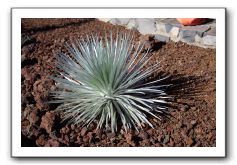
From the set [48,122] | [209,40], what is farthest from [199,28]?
[48,122]

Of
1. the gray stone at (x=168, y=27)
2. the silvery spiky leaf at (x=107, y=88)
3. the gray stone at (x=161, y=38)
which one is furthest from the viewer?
the gray stone at (x=161, y=38)

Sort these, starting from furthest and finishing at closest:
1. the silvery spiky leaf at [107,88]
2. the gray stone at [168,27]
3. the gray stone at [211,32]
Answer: the gray stone at [168,27]
the gray stone at [211,32]
the silvery spiky leaf at [107,88]

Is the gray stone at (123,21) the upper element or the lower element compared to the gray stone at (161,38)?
upper

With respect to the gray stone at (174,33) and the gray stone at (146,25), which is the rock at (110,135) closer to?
the gray stone at (146,25)

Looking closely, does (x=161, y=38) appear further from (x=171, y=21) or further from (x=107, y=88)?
(x=107, y=88)

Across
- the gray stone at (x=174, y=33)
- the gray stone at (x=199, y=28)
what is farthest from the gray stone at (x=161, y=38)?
the gray stone at (x=199, y=28)

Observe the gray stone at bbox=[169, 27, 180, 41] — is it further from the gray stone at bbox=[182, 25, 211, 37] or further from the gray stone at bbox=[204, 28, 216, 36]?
the gray stone at bbox=[204, 28, 216, 36]
